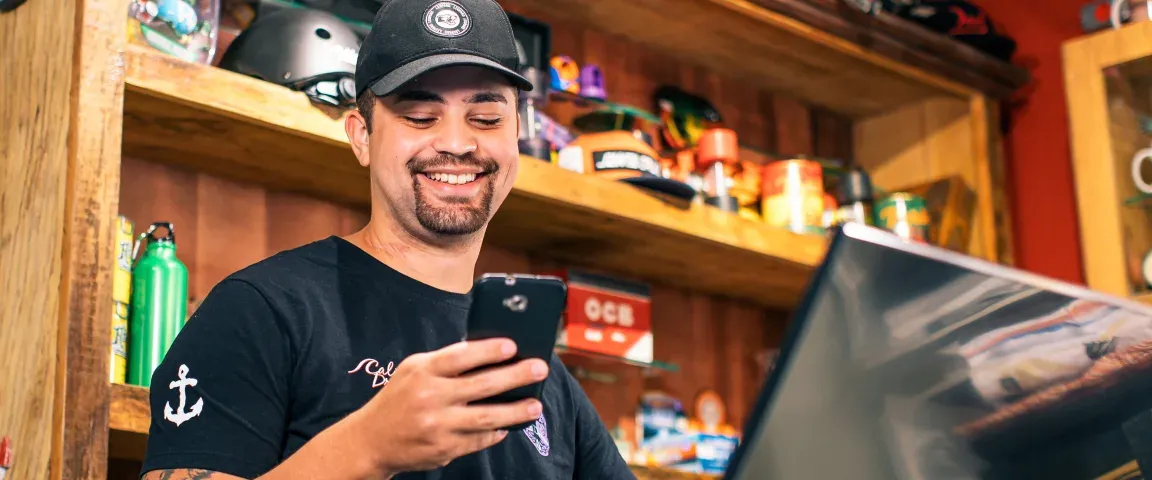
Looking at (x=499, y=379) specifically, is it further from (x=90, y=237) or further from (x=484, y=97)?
(x=90, y=237)

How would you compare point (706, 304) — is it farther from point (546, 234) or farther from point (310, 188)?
point (310, 188)

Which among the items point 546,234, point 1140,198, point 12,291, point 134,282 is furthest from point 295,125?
point 1140,198

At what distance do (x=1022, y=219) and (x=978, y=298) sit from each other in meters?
2.49

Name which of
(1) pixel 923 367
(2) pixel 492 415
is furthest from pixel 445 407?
(1) pixel 923 367

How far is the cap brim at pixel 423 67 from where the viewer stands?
4.25 feet

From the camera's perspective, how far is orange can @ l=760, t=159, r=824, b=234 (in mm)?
2600

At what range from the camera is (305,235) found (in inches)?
85.1

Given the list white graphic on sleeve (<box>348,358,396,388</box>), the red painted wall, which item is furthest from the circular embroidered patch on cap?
the red painted wall

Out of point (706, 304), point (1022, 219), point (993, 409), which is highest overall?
point (1022, 219)

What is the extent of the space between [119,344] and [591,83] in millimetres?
1083

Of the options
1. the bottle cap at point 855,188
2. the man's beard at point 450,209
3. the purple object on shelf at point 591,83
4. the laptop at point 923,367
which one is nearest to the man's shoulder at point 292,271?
the man's beard at point 450,209

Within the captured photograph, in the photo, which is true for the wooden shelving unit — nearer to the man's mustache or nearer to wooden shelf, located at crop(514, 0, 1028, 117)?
wooden shelf, located at crop(514, 0, 1028, 117)

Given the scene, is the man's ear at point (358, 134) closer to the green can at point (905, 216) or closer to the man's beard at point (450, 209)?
the man's beard at point (450, 209)

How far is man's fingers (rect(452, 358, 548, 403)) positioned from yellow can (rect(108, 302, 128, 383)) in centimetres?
97
